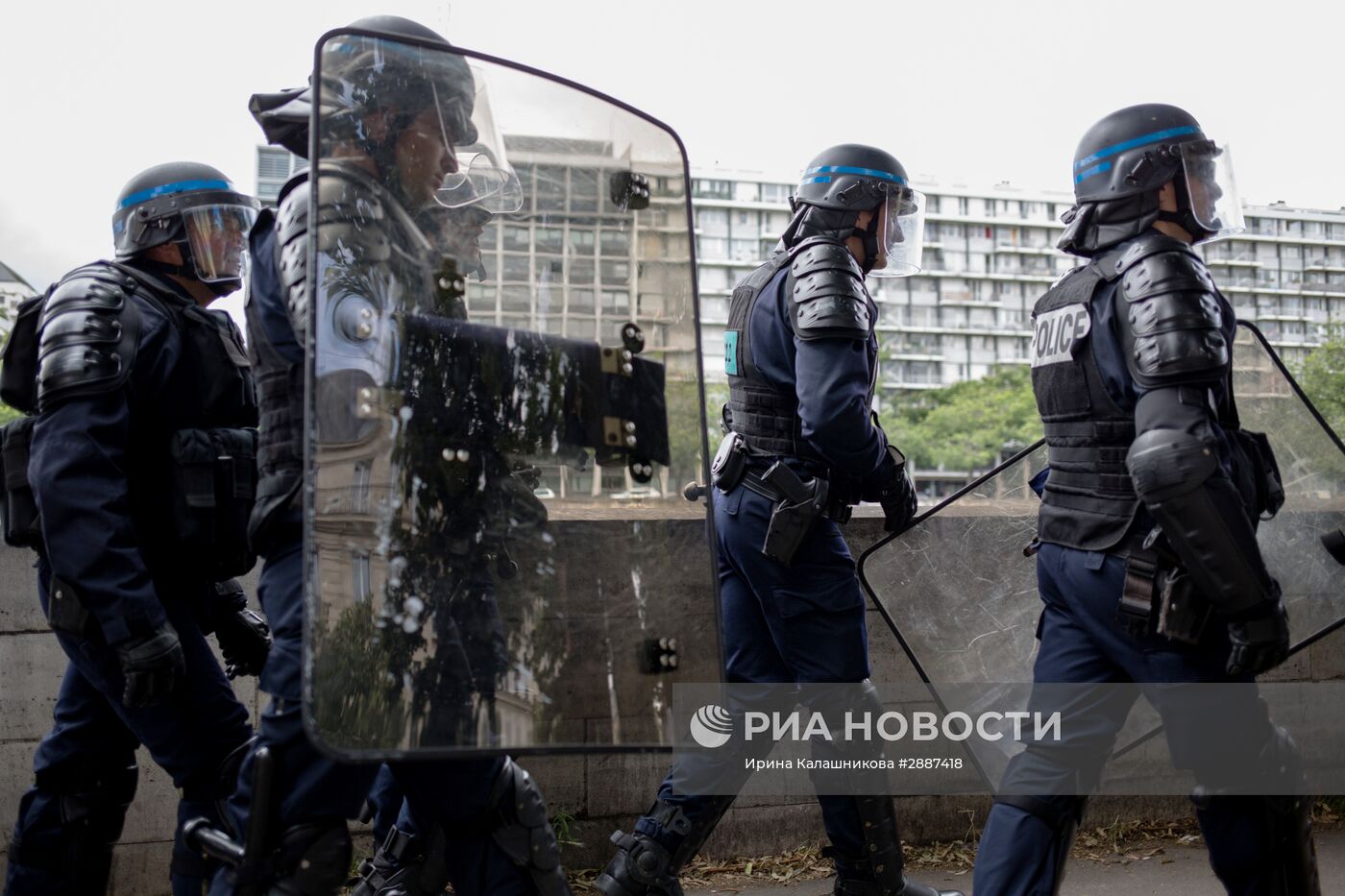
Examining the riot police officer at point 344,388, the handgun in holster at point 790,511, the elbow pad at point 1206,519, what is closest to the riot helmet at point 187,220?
the riot police officer at point 344,388

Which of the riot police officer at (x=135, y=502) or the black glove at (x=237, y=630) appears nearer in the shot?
the riot police officer at (x=135, y=502)

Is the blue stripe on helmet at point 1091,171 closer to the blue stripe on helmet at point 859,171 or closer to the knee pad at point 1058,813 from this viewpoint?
the blue stripe on helmet at point 859,171

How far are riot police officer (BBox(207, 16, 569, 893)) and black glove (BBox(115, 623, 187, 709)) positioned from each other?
0.37 meters

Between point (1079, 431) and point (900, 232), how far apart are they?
1147 millimetres

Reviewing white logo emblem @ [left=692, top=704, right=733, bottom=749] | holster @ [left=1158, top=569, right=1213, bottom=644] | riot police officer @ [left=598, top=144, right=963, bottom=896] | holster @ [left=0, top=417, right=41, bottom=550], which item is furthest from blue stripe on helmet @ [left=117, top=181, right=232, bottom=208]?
holster @ [left=1158, top=569, right=1213, bottom=644]

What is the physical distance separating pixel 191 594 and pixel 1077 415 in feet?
6.95

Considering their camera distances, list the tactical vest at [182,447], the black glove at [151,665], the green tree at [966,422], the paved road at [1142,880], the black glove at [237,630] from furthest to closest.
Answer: the green tree at [966,422] < the paved road at [1142,880] < the black glove at [237,630] < the tactical vest at [182,447] < the black glove at [151,665]

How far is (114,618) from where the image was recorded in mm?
2344

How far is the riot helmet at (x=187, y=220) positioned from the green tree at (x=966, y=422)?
59063 millimetres

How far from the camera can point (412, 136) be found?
192cm

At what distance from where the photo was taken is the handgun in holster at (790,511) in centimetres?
315

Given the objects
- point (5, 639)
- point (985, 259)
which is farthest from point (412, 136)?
point (985, 259)

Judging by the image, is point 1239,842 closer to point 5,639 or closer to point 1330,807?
point 1330,807

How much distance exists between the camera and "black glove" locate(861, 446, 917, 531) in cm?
331
